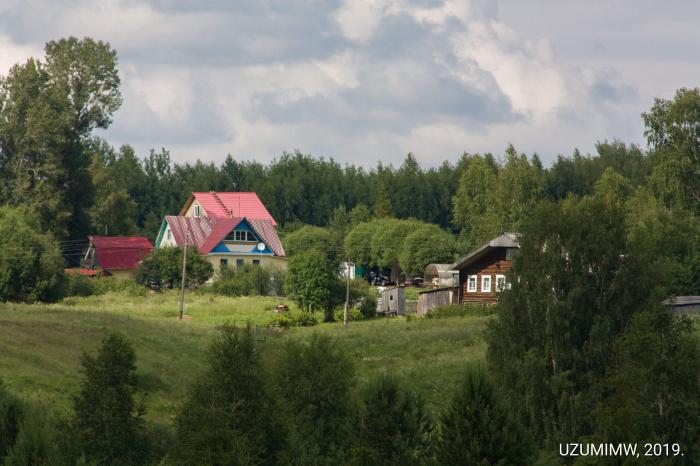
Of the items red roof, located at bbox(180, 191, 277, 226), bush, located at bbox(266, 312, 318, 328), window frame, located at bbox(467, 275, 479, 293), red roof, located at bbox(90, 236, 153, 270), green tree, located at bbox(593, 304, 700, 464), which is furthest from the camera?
red roof, located at bbox(180, 191, 277, 226)

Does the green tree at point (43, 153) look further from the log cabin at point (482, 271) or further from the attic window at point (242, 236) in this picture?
the log cabin at point (482, 271)

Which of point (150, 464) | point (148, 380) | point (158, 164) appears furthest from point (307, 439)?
point (158, 164)

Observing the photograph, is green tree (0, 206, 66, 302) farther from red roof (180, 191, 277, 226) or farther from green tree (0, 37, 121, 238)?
red roof (180, 191, 277, 226)

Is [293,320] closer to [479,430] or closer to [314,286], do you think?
[314,286]

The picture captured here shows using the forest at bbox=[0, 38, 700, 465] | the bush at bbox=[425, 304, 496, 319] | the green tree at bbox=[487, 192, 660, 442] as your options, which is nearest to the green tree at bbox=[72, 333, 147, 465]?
the forest at bbox=[0, 38, 700, 465]

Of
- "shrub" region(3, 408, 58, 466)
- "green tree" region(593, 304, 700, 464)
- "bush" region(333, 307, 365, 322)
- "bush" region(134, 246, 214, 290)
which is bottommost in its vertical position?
"shrub" region(3, 408, 58, 466)

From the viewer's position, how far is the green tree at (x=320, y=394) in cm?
2662

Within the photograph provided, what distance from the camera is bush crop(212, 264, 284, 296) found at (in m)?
78.2

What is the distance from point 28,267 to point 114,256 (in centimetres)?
2313

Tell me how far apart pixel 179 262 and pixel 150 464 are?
2238 inches

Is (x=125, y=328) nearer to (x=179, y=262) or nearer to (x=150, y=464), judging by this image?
(x=150, y=464)

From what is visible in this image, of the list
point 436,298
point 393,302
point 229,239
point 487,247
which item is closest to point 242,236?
point 229,239

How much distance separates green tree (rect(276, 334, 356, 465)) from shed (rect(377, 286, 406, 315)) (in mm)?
39222

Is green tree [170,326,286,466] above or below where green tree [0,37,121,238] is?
below
